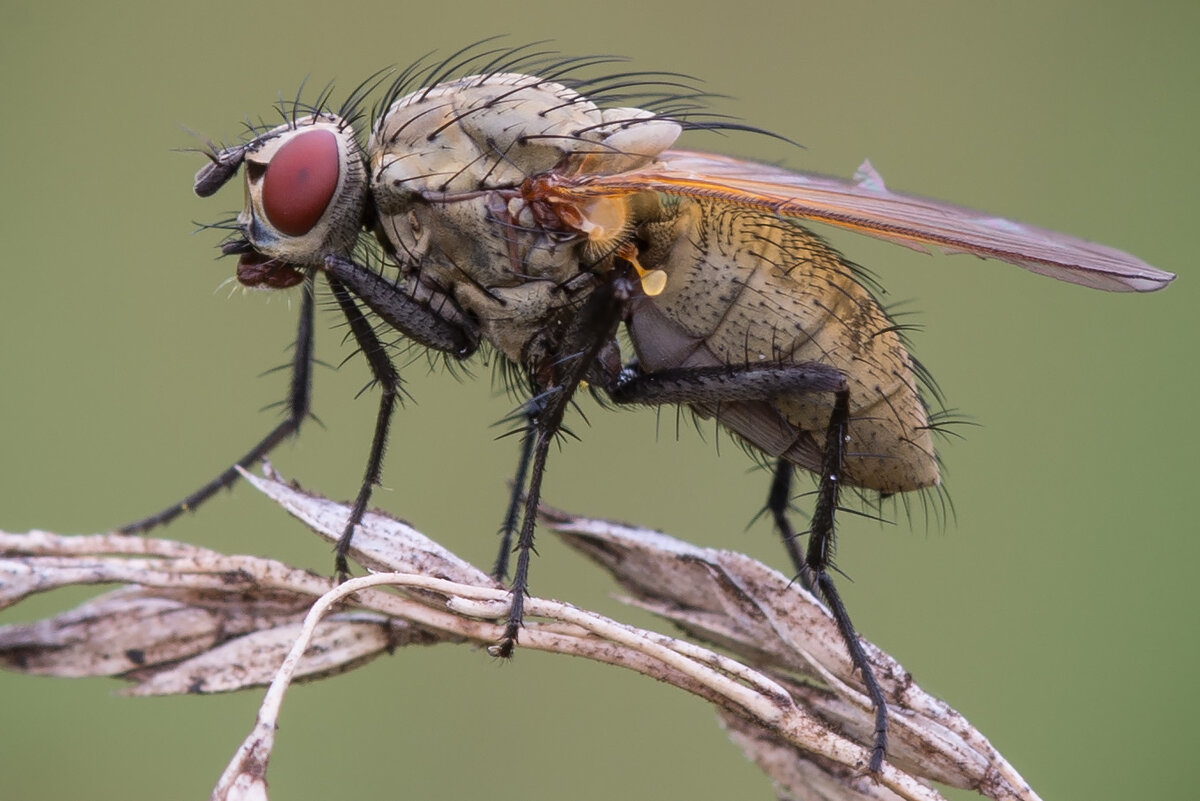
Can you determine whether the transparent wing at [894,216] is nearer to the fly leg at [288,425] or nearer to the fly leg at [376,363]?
the fly leg at [376,363]

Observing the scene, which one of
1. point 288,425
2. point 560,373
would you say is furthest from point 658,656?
point 288,425

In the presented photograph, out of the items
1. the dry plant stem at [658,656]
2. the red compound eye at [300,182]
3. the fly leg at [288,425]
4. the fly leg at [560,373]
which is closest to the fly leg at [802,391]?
the fly leg at [560,373]

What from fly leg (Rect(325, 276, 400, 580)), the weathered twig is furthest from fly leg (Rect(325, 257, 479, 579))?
the weathered twig

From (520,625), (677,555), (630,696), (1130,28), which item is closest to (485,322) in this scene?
(677,555)

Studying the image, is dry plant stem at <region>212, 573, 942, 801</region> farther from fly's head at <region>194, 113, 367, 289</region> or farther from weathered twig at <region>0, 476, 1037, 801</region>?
fly's head at <region>194, 113, 367, 289</region>

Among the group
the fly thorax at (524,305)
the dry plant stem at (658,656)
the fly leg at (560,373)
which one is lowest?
the dry plant stem at (658,656)
